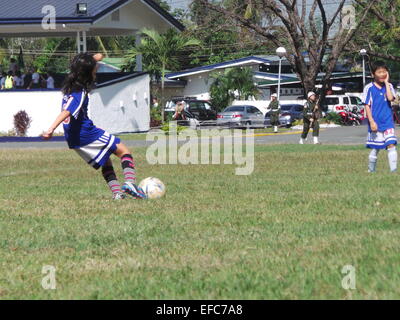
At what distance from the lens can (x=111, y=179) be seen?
1056 centimetres

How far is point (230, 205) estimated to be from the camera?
9312 mm

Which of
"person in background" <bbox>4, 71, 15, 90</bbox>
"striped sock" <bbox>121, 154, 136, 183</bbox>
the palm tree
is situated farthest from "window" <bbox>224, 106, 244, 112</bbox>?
"striped sock" <bbox>121, 154, 136, 183</bbox>

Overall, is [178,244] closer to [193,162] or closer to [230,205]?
[230,205]

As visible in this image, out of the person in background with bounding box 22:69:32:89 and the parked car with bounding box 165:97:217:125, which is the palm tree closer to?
the parked car with bounding box 165:97:217:125

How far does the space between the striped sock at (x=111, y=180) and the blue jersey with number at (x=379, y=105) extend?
4602 millimetres

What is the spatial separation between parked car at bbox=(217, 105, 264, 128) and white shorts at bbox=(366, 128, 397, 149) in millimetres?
28942

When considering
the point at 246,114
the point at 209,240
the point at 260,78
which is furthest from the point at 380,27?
Result: the point at 209,240

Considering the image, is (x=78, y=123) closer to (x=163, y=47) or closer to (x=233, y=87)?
(x=163, y=47)

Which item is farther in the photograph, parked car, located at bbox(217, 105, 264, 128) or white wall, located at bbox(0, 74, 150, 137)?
parked car, located at bbox(217, 105, 264, 128)

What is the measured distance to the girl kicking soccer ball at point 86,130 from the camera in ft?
33.1

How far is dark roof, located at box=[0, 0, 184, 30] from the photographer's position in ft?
115

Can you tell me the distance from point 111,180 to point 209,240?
12.9 ft
